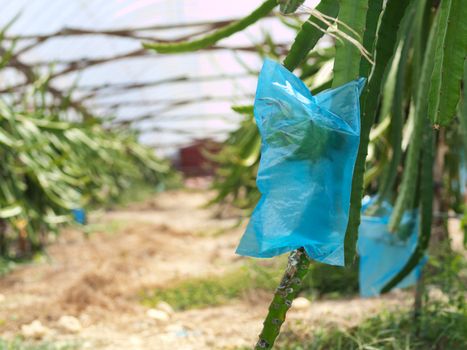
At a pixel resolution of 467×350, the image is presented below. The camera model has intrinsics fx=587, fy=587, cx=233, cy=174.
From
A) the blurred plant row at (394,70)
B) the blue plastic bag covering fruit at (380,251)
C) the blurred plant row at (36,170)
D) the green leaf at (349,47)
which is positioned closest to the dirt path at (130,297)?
the blue plastic bag covering fruit at (380,251)

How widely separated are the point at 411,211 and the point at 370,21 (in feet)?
3.60

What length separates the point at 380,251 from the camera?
2.29 meters

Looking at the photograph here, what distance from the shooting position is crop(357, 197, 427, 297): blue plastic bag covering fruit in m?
2.26

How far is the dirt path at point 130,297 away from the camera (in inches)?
88.6

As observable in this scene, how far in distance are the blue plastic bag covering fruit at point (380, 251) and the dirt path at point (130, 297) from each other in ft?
0.37

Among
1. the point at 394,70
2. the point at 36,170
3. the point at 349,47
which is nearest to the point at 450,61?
the point at 349,47

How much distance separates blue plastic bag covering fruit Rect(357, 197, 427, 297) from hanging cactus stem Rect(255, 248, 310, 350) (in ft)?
4.00

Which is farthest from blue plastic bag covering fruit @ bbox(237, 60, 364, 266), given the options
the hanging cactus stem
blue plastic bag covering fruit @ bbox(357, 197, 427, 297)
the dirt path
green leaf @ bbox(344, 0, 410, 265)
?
blue plastic bag covering fruit @ bbox(357, 197, 427, 297)

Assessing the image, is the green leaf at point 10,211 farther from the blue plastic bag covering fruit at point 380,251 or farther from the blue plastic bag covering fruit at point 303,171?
the blue plastic bag covering fruit at point 303,171

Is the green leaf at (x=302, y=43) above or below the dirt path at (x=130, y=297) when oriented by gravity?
above

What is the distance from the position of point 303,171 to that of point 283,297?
0.77ft

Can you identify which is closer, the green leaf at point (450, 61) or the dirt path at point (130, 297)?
the green leaf at point (450, 61)

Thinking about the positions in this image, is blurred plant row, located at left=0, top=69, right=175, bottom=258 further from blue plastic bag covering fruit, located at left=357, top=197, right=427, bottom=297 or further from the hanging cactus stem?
the hanging cactus stem

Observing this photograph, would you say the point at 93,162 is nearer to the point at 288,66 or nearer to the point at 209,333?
the point at 209,333
